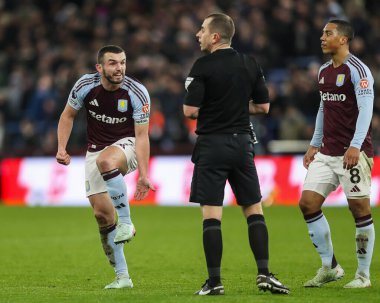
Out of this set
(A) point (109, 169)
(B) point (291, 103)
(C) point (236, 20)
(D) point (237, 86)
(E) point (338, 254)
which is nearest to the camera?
(D) point (237, 86)

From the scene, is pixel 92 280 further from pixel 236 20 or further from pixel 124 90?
pixel 236 20

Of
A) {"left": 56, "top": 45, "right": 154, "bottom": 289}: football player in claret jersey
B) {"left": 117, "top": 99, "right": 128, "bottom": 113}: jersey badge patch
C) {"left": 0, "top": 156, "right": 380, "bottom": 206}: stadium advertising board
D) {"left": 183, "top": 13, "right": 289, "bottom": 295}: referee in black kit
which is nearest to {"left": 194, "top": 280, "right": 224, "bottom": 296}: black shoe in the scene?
{"left": 183, "top": 13, "right": 289, "bottom": 295}: referee in black kit

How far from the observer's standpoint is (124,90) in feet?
32.9

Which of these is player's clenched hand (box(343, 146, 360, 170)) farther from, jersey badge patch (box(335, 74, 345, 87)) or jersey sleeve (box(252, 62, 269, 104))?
jersey sleeve (box(252, 62, 269, 104))

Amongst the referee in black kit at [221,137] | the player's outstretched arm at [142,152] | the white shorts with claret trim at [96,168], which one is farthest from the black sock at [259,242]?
the white shorts with claret trim at [96,168]

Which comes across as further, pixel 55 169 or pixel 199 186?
pixel 55 169

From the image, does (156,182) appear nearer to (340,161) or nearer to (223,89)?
(340,161)

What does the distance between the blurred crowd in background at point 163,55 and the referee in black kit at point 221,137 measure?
41.8 ft

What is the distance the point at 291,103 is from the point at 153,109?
316cm

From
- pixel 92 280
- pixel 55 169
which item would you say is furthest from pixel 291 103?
pixel 92 280

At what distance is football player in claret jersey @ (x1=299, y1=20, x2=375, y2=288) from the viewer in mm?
9477

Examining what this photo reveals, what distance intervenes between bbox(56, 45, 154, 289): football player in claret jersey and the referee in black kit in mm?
1091

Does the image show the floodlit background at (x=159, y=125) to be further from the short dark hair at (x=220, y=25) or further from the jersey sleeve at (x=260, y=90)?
the short dark hair at (x=220, y=25)

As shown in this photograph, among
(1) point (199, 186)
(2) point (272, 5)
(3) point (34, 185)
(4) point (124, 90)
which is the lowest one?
(3) point (34, 185)
